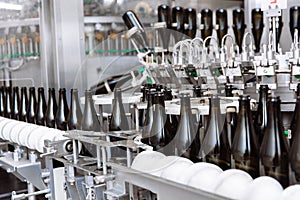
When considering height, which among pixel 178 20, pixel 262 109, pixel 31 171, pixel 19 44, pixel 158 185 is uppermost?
pixel 178 20

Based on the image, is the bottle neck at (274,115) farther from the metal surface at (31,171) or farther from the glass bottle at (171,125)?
the metal surface at (31,171)

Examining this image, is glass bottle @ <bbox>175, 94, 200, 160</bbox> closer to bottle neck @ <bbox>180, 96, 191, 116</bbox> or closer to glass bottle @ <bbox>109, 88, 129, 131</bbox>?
bottle neck @ <bbox>180, 96, 191, 116</bbox>

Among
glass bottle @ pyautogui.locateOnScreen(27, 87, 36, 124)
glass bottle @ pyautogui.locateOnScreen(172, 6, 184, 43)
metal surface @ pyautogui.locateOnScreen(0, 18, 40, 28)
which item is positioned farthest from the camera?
glass bottle @ pyautogui.locateOnScreen(172, 6, 184, 43)

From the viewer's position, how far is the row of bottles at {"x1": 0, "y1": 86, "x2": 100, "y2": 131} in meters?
1.21

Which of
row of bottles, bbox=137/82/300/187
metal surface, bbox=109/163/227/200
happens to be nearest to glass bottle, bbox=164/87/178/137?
row of bottles, bbox=137/82/300/187

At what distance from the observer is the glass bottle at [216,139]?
2.95 feet

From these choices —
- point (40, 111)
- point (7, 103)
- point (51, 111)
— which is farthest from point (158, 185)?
point (7, 103)

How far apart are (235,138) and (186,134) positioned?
0.14 meters

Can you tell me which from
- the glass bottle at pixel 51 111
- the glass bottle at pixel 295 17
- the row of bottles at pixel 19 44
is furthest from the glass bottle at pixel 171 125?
the glass bottle at pixel 295 17

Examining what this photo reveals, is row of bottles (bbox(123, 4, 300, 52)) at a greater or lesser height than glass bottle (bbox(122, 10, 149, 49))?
greater

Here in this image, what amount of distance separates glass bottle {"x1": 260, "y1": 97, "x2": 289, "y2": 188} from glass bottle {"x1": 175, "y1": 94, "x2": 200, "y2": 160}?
0.63ft

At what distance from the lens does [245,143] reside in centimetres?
83

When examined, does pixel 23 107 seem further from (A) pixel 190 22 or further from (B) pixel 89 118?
(A) pixel 190 22

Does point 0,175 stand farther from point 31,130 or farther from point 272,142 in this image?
point 272,142
